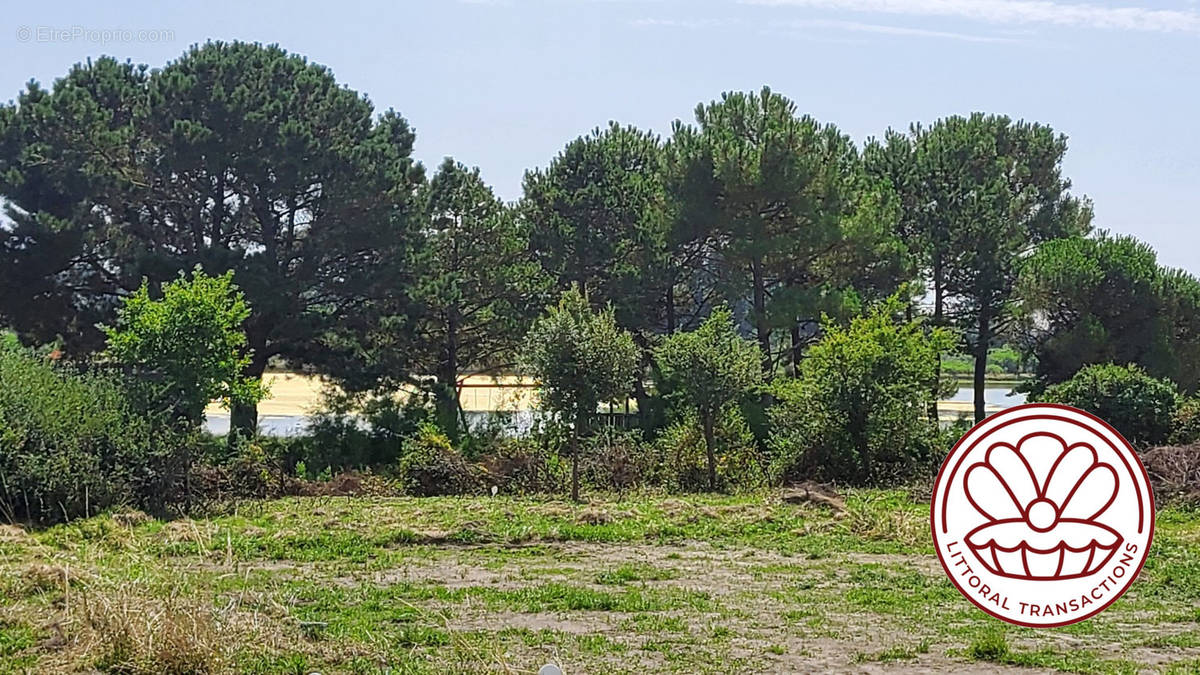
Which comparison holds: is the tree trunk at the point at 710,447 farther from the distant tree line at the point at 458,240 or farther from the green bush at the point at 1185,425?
the green bush at the point at 1185,425

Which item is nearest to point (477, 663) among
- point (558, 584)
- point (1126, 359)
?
point (558, 584)

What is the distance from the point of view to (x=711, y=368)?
21219 mm

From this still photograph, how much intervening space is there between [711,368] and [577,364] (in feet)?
9.14

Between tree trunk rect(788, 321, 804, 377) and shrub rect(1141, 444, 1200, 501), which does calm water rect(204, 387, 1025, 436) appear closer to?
shrub rect(1141, 444, 1200, 501)

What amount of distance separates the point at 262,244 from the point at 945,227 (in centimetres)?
1880

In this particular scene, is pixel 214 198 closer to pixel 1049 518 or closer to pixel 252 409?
pixel 252 409

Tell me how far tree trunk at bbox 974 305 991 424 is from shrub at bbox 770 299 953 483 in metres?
12.8

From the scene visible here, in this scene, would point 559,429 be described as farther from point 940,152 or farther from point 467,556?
point 940,152

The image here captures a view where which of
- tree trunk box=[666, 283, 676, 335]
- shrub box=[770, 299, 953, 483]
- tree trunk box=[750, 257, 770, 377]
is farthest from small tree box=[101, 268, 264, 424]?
tree trunk box=[666, 283, 676, 335]

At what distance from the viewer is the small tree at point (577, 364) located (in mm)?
19703

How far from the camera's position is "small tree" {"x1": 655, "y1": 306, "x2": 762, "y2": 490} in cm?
2122

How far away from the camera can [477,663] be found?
7.74 meters

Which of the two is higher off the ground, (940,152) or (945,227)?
(940,152)

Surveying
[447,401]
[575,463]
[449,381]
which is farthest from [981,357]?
[575,463]
